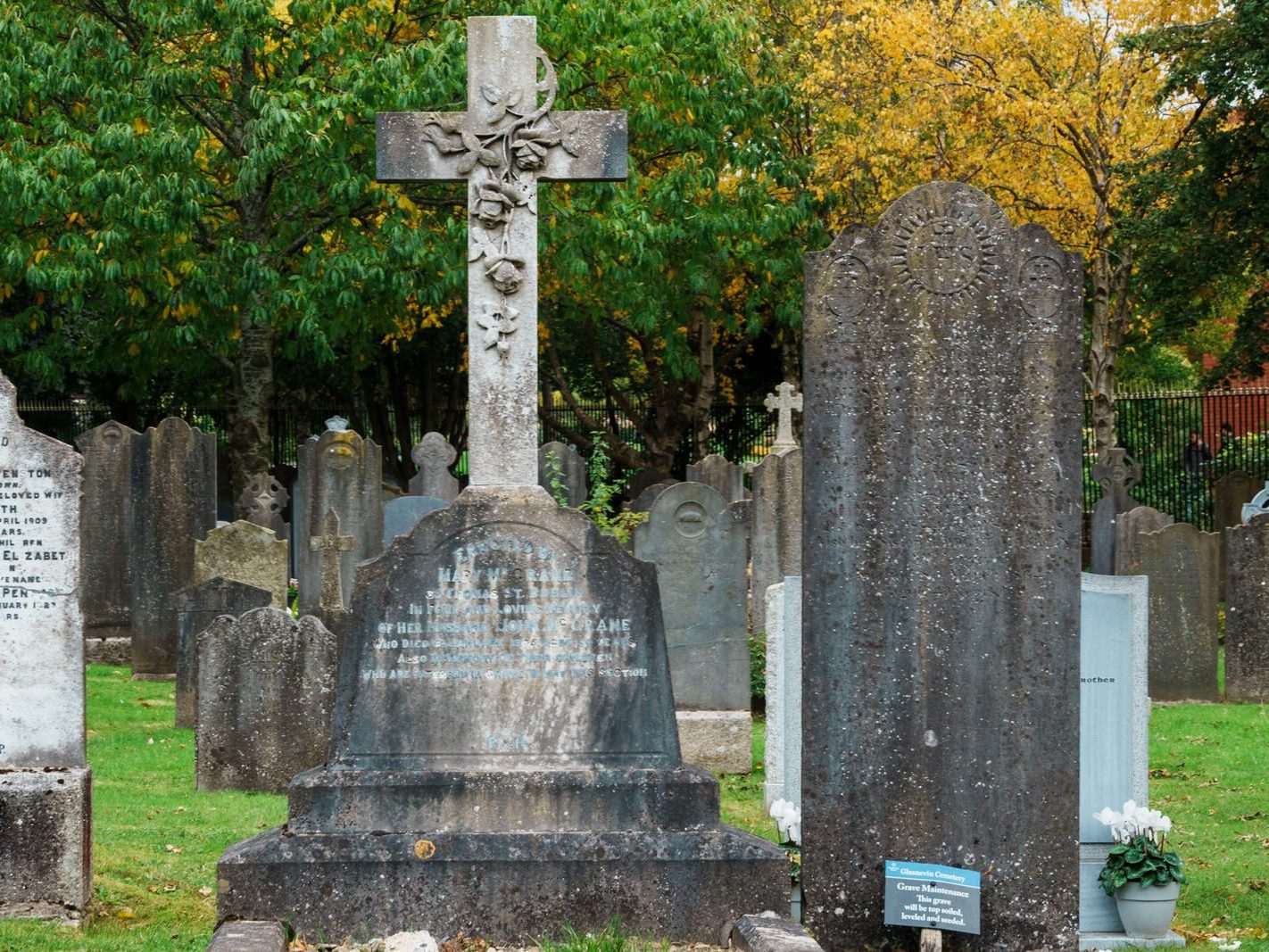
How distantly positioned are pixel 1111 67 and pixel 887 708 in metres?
19.1

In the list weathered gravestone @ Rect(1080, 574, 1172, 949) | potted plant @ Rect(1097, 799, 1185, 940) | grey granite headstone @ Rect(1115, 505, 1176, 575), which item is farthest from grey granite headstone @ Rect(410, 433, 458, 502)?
potted plant @ Rect(1097, 799, 1185, 940)

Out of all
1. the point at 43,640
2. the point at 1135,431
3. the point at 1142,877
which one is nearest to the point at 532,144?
the point at 43,640

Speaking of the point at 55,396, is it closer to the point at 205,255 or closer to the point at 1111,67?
the point at 205,255

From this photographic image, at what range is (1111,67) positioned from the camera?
77.2 ft

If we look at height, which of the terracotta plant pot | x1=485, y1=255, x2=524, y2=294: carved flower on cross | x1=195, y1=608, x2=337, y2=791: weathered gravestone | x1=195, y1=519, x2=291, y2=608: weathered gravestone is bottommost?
the terracotta plant pot

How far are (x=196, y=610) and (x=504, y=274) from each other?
5.67 m

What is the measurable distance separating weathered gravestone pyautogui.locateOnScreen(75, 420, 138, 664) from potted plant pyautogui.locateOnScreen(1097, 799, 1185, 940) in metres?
11.0

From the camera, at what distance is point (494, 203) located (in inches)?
303

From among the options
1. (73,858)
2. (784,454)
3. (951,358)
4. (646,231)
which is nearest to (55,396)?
(646,231)

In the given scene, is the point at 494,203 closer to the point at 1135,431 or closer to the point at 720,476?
the point at 720,476

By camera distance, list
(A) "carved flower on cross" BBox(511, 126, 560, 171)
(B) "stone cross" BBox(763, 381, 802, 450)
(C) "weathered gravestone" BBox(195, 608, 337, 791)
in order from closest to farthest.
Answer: (A) "carved flower on cross" BBox(511, 126, 560, 171), (C) "weathered gravestone" BBox(195, 608, 337, 791), (B) "stone cross" BBox(763, 381, 802, 450)

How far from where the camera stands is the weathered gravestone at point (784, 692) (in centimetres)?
862

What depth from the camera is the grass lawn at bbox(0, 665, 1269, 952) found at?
7.39m

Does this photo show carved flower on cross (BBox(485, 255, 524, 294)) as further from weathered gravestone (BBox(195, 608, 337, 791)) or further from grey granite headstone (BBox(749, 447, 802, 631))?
grey granite headstone (BBox(749, 447, 802, 631))
